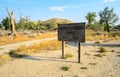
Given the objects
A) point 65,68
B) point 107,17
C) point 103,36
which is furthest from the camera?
point 107,17

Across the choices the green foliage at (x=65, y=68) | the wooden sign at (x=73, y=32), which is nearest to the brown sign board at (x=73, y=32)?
the wooden sign at (x=73, y=32)

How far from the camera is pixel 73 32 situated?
12.6 metres

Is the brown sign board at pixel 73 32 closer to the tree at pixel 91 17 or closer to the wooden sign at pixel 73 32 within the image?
the wooden sign at pixel 73 32

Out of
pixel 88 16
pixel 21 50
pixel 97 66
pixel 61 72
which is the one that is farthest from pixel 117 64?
pixel 88 16

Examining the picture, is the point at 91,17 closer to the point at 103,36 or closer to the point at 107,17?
the point at 107,17

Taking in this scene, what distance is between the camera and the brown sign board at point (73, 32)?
12.1 m

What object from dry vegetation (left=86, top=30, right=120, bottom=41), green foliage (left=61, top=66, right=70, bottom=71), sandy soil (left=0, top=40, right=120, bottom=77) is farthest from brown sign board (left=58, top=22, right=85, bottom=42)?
dry vegetation (left=86, top=30, right=120, bottom=41)

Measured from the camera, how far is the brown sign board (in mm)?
12134

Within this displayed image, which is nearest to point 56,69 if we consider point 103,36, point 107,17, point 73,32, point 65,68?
point 65,68

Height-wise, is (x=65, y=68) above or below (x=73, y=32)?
below

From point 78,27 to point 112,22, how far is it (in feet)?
185

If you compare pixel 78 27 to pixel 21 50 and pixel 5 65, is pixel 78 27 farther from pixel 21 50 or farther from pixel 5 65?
pixel 21 50

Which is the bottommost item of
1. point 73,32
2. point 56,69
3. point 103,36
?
point 56,69

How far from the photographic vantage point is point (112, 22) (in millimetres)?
66375
